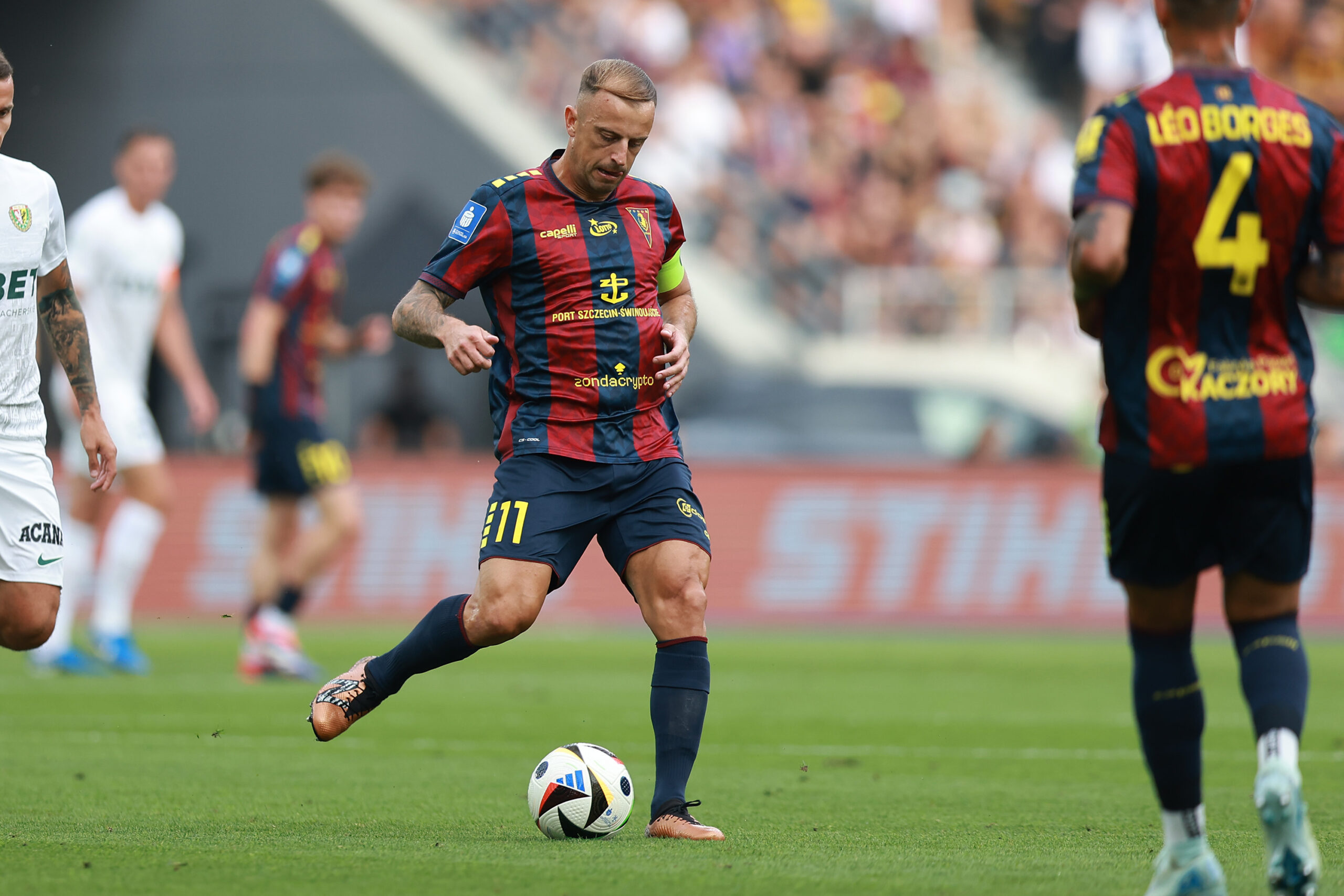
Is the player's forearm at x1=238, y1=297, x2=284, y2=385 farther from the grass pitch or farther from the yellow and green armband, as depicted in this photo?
the yellow and green armband

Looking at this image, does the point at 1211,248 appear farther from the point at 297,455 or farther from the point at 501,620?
the point at 297,455

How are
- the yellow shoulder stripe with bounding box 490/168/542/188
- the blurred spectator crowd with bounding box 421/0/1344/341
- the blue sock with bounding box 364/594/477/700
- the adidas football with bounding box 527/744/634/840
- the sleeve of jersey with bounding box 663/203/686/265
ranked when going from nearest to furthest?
the adidas football with bounding box 527/744/634/840, the blue sock with bounding box 364/594/477/700, the yellow shoulder stripe with bounding box 490/168/542/188, the sleeve of jersey with bounding box 663/203/686/265, the blurred spectator crowd with bounding box 421/0/1344/341

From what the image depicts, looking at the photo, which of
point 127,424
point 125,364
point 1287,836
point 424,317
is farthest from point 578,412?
point 125,364

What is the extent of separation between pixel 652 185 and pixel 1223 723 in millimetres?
4937

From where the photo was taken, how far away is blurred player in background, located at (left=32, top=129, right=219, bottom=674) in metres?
11.0

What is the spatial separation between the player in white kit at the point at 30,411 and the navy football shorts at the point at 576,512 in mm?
1368

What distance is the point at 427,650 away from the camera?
5.75 meters

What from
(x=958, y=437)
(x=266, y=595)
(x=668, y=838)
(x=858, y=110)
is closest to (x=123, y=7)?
(x=858, y=110)

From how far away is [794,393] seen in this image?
19.7 m

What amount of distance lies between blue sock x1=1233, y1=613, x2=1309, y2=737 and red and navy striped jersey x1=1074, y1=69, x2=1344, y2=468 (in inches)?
17.2

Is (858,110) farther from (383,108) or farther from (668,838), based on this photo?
(668,838)

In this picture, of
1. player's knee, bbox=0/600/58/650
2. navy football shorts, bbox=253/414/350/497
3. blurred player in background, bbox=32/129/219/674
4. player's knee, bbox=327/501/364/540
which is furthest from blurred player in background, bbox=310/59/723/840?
blurred player in background, bbox=32/129/219/674

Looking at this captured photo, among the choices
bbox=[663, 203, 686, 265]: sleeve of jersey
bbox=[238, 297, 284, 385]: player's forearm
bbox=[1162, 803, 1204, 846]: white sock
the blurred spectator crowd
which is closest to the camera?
bbox=[1162, 803, 1204, 846]: white sock

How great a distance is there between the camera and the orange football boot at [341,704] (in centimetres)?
573
